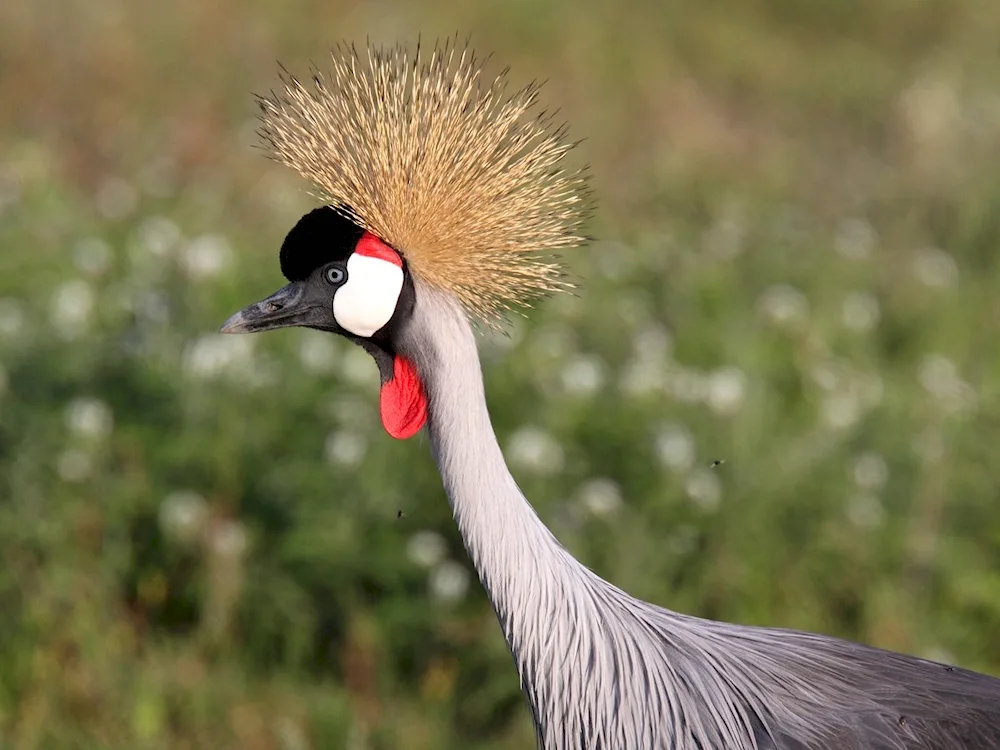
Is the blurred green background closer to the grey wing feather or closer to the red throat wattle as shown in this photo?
the grey wing feather

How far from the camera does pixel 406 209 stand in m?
1.46

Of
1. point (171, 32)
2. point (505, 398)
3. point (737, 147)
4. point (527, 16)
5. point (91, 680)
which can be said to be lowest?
point (91, 680)

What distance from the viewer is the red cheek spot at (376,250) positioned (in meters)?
1.43

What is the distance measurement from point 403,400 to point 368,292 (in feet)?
0.46

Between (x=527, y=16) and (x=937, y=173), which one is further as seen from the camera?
(x=527, y=16)

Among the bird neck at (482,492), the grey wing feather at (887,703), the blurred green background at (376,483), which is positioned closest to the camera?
the bird neck at (482,492)

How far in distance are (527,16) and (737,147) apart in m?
1.33

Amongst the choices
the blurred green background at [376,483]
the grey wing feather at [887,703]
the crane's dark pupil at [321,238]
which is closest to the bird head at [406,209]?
the crane's dark pupil at [321,238]

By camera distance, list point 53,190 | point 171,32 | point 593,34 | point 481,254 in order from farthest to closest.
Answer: point 593,34, point 171,32, point 53,190, point 481,254

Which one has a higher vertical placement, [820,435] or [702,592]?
A: [820,435]

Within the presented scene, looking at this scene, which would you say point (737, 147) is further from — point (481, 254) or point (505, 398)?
point (481, 254)

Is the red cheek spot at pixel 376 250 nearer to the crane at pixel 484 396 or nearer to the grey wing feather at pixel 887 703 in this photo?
the crane at pixel 484 396

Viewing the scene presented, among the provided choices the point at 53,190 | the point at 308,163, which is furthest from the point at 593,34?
the point at 308,163

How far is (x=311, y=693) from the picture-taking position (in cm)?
242
